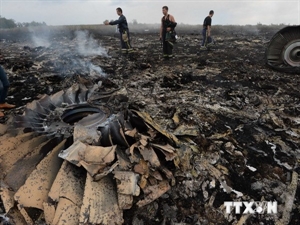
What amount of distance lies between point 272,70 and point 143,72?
4290 millimetres

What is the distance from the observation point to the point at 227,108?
5.18 metres

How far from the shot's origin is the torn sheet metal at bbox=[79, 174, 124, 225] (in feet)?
7.34

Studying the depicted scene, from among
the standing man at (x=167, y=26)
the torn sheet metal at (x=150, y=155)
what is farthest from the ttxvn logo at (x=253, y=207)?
the standing man at (x=167, y=26)

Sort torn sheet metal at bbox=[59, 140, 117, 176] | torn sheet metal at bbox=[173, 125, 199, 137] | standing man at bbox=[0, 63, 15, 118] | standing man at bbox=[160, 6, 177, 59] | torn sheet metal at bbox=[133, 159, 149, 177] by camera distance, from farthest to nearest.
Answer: standing man at bbox=[160, 6, 177, 59], standing man at bbox=[0, 63, 15, 118], torn sheet metal at bbox=[173, 125, 199, 137], torn sheet metal at bbox=[133, 159, 149, 177], torn sheet metal at bbox=[59, 140, 117, 176]

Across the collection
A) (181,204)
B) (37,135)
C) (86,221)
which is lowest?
(181,204)

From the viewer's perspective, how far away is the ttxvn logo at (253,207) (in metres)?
2.72

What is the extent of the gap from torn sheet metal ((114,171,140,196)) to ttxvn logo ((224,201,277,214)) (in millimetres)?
1143

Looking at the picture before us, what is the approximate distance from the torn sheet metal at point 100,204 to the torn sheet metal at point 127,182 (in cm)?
13

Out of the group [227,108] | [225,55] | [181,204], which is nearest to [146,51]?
[225,55]

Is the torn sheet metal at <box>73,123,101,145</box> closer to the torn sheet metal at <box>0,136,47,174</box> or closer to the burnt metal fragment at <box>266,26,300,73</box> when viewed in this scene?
the torn sheet metal at <box>0,136,47,174</box>

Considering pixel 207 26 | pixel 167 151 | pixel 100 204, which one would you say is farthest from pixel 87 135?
pixel 207 26

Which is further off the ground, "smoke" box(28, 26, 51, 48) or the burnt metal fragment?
the burnt metal fragment

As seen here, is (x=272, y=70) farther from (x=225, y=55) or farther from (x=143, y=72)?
(x=143, y=72)

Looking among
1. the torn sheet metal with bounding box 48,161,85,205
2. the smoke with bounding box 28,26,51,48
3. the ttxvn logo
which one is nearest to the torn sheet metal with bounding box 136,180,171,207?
the torn sheet metal with bounding box 48,161,85,205
